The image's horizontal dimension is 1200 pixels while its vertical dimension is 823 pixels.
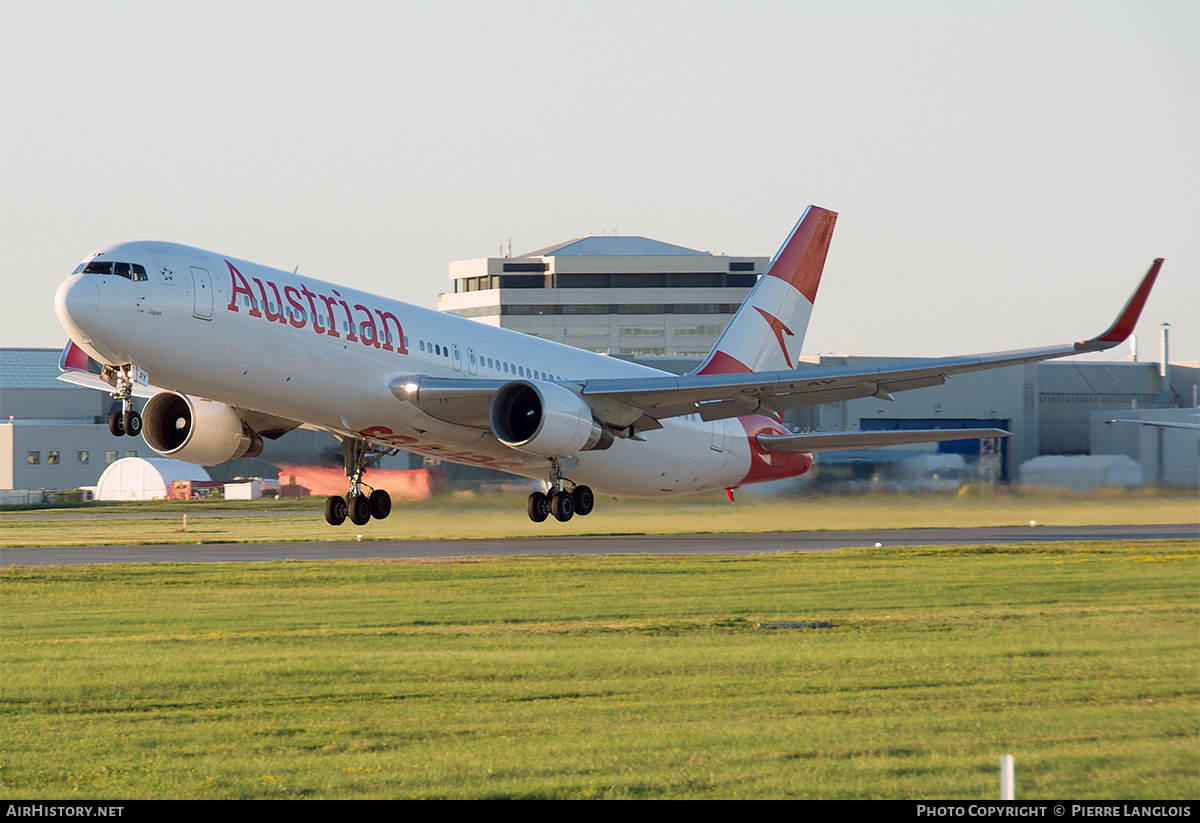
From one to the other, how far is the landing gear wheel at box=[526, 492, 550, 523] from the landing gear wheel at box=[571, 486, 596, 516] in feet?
2.16

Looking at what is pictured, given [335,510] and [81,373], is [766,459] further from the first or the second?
[81,373]

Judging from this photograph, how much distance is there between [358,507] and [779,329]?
46.3ft

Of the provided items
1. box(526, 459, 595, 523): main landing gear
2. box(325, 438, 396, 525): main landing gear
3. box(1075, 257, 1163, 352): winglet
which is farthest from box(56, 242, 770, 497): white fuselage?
box(1075, 257, 1163, 352): winglet

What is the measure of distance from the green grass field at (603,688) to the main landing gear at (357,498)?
7.10 ft

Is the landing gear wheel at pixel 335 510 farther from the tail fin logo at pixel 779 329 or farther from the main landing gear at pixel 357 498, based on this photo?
the tail fin logo at pixel 779 329

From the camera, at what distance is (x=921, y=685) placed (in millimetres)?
21609

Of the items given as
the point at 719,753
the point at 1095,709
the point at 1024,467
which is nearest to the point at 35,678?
the point at 719,753

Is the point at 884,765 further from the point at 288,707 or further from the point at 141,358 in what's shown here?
the point at 141,358

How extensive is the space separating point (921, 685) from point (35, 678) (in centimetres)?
1490

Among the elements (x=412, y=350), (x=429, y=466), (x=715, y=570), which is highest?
(x=412, y=350)

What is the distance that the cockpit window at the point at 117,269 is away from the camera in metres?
24.3

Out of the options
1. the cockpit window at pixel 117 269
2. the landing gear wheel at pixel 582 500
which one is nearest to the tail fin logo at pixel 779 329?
the landing gear wheel at pixel 582 500

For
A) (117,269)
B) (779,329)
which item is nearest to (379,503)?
(117,269)

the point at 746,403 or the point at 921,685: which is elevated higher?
the point at 746,403
